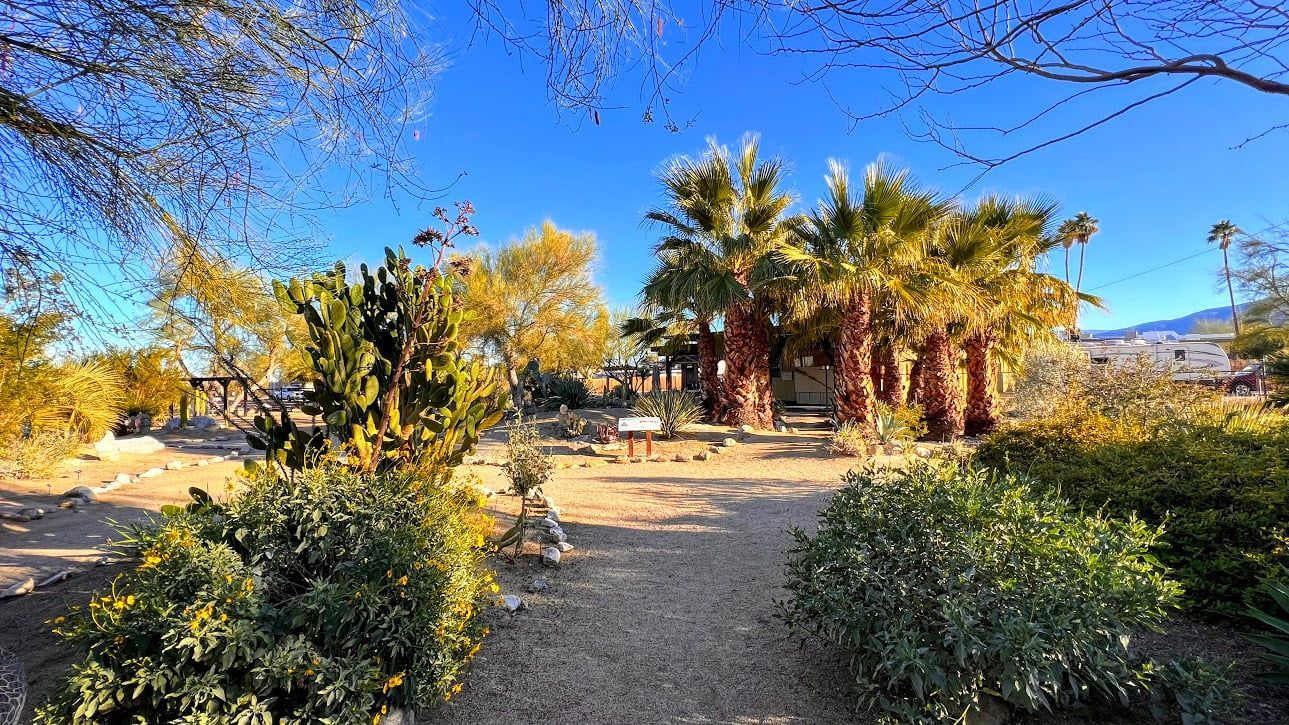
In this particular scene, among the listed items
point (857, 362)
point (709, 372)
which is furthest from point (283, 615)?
point (709, 372)

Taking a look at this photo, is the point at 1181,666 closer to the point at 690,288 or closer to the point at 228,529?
the point at 228,529

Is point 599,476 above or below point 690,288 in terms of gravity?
below

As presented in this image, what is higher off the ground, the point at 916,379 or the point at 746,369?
the point at 746,369

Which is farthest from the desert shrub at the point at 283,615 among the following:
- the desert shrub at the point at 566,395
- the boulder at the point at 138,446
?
the desert shrub at the point at 566,395

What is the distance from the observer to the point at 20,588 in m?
3.95

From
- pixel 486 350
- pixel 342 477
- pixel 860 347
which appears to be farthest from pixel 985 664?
pixel 486 350

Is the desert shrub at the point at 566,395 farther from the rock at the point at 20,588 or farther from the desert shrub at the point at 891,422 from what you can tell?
the rock at the point at 20,588

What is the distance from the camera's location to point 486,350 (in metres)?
20.7

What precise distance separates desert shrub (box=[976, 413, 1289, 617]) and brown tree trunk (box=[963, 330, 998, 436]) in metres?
7.57

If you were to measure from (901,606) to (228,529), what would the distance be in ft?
10.4

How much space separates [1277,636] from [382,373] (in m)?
5.18

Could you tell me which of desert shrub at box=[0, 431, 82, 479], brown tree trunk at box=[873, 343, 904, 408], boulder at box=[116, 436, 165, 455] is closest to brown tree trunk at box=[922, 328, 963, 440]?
brown tree trunk at box=[873, 343, 904, 408]

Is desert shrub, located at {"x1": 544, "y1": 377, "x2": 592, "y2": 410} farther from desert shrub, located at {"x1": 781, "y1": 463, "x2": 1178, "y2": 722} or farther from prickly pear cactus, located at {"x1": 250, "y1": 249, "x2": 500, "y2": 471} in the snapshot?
desert shrub, located at {"x1": 781, "y1": 463, "x2": 1178, "y2": 722}

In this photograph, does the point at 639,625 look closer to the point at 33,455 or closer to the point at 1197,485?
the point at 1197,485
